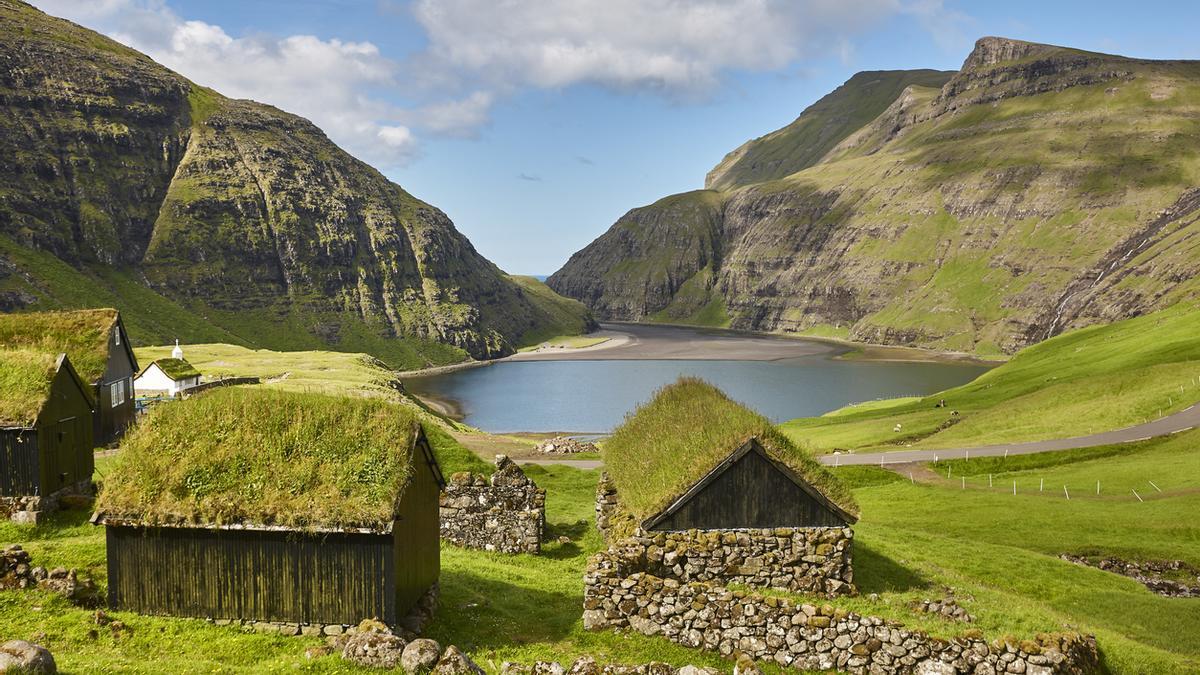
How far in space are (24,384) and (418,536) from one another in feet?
55.2

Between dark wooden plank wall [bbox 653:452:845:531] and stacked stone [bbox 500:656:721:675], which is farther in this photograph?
dark wooden plank wall [bbox 653:452:845:531]

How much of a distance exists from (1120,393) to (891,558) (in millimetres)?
65158

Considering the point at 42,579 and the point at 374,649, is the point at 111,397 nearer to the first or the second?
the point at 42,579

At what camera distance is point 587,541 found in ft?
99.7

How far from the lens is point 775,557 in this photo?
2298 centimetres

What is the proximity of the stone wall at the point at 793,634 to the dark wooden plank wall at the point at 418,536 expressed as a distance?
4726 millimetres

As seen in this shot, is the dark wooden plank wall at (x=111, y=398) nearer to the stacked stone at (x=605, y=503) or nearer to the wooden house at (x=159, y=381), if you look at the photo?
the wooden house at (x=159, y=381)

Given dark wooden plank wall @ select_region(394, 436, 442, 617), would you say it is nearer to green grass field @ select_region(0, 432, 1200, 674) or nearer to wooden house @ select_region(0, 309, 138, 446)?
green grass field @ select_region(0, 432, 1200, 674)

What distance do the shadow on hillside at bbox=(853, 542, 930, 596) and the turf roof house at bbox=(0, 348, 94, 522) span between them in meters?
28.2

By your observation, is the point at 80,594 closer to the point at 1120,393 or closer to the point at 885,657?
the point at 885,657

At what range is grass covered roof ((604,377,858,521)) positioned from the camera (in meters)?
23.7

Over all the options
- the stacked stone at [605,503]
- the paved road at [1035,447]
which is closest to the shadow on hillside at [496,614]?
the stacked stone at [605,503]

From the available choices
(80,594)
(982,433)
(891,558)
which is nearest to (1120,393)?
(982,433)

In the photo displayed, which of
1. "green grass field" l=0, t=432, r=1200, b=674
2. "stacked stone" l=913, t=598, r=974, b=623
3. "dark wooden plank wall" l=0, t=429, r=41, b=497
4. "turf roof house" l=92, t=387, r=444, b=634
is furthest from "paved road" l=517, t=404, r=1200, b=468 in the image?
"turf roof house" l=92, t=387, r=444, b=634
